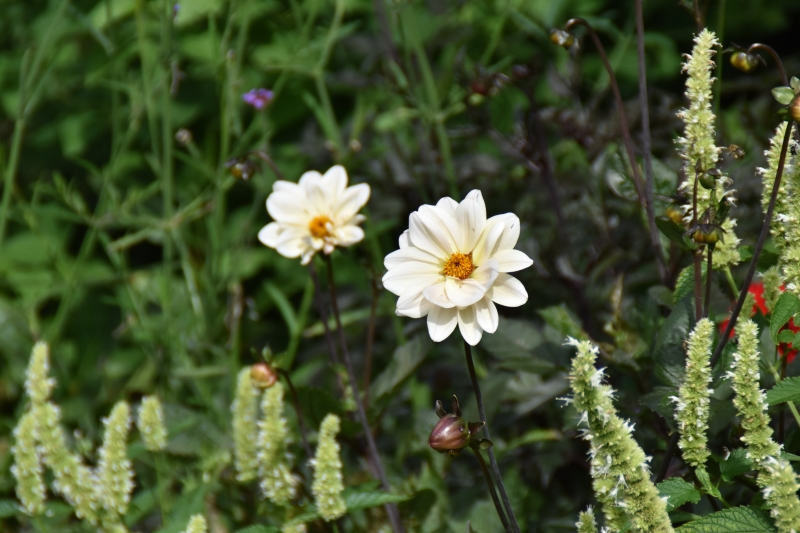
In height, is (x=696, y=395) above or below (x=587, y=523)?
above

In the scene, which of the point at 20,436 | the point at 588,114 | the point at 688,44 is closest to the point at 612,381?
the point at 588,114

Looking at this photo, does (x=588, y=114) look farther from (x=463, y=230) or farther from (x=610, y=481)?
(x=610, y=481)

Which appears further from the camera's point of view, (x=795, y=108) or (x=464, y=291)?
(x=464, y=291)

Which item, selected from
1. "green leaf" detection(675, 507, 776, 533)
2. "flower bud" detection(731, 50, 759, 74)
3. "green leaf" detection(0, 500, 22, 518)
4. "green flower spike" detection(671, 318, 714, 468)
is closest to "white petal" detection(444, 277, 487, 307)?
"green flower spike" detection(671, 318, 714, 468)

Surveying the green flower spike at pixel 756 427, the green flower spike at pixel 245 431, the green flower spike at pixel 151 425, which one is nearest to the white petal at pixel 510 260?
the green flower spike at pixel 756 427

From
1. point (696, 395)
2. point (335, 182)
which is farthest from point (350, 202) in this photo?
point (696, 395)

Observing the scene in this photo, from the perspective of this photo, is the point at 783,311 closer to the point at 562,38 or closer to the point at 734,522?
the point at 734,522
